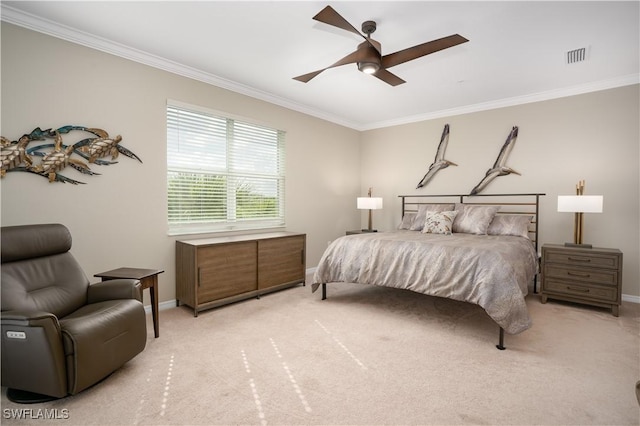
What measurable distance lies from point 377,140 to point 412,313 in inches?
141

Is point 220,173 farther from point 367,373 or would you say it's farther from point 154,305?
point 367,373

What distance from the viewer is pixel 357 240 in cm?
368

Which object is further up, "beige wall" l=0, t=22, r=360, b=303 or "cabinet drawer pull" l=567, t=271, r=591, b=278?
"beige wall" l=0, t=22, r=360, b=303

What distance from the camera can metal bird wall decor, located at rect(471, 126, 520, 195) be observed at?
4.54 meters

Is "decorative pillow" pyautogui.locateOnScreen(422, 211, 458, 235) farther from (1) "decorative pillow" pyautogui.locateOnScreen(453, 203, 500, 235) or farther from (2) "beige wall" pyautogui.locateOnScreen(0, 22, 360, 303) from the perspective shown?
(2) "beige wall" pyautogui.locateOnScreen(0, 22, 360, 303)

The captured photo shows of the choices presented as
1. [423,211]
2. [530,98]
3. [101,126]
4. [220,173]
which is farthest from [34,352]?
[530,98]

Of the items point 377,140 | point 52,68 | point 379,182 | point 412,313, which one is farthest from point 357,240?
point 52,68

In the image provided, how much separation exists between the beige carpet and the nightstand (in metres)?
0.21

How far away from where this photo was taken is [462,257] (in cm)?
285

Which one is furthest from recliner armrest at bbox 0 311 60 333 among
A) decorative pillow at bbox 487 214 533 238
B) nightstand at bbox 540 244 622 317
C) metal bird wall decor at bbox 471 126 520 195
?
metal bird wall decor at bbox 471 126 520 195

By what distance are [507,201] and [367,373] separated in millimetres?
3688

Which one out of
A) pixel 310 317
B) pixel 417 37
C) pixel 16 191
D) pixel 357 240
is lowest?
pixel 310 317

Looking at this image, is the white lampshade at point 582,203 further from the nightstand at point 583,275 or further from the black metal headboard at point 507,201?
the black metal headboard at point 507,201

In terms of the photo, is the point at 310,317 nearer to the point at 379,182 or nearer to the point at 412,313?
the point at 412,313
